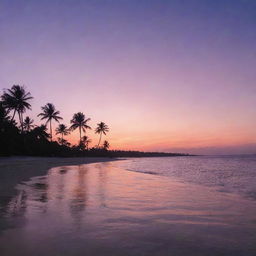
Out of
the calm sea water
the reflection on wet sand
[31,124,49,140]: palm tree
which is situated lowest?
the calm sea water

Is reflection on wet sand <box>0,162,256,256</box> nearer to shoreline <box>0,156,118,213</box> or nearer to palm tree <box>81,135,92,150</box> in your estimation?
shoreline <box>0,156,118,213</box>

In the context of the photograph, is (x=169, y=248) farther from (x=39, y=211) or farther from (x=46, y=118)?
(x=46, y=118)

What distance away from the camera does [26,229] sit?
4.24 meters

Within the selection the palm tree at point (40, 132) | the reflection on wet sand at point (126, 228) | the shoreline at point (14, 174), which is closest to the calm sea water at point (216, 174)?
the reflection on wet sand at point (126, 228)

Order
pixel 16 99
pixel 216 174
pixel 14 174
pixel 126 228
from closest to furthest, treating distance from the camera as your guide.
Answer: pixel 126 228 → pixel 14 174 → pixel 216 174 → pixel 16 99

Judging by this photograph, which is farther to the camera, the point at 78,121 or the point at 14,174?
the point at 78,121

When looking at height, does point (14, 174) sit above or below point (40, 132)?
below

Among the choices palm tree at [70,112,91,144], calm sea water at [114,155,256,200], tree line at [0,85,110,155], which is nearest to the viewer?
calm sea water at [114,155,256,200]

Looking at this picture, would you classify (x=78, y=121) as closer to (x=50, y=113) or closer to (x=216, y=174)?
(x=50, y=113)

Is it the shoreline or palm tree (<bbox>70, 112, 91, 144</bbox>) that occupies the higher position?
palm tree (<bbox>70, 112, 91, 144</bbox>)

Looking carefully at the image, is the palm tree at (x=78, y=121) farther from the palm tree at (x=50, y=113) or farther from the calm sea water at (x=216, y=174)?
the calm sea water at (x=216, y=174)

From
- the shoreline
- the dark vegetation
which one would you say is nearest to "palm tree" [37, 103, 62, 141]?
the dark vegetation

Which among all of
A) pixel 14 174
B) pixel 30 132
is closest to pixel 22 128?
pixel 30 132

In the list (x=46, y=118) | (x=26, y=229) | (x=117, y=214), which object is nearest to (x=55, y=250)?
(x=26, y=229)
